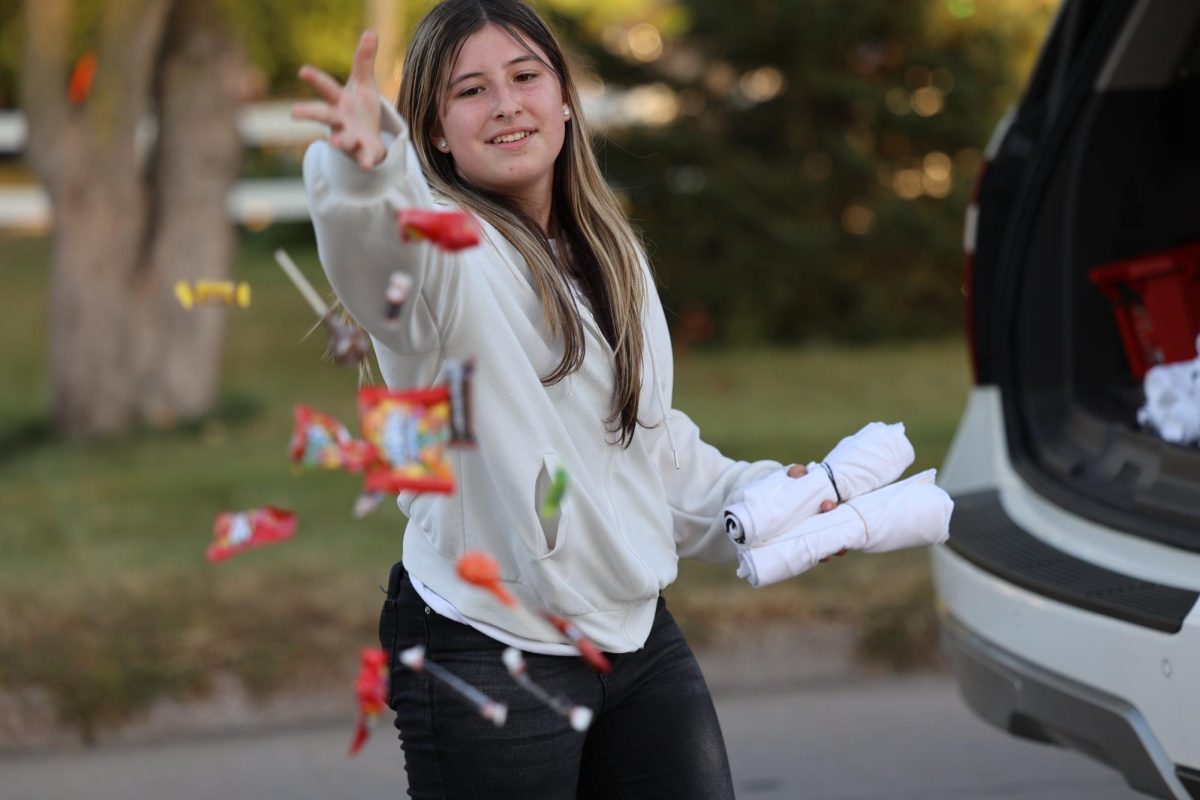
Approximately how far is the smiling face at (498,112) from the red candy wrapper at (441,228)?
1.33 ft

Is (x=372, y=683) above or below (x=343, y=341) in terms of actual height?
below

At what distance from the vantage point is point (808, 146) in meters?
10.6

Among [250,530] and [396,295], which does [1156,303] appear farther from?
[250,530]

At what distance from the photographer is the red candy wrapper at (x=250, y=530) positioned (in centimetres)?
177

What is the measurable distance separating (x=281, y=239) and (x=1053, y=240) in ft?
53.1

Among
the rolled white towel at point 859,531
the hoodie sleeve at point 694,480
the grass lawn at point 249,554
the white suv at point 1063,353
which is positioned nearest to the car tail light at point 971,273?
the white suv at point 1063,353

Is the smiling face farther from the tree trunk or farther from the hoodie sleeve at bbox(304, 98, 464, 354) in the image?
the tree trunk

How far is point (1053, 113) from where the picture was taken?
141 inches

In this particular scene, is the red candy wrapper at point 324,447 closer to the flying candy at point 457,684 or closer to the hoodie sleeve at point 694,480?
the flying candy at point 457,684

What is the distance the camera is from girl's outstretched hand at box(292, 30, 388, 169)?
1.78 m

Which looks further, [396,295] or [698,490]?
[698,490]

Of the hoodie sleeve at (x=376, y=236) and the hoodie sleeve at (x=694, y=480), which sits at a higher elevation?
the hoodie sleeve at (x=376, y=236)

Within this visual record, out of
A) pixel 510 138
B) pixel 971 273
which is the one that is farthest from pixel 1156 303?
pixel 510 138

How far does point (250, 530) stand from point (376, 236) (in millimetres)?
353
